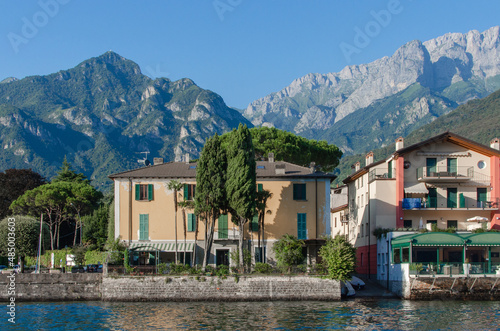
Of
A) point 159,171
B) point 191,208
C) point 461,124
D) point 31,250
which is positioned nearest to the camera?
point 191,208

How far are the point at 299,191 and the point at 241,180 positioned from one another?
7.02 meters

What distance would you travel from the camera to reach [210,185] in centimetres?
4822

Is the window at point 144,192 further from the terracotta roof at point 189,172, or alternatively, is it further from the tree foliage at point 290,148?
the tree foliage at point 290,148

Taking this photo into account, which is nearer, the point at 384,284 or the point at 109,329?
the point at 109,329

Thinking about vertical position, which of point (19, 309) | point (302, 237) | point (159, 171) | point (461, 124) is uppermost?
point (461, 124)

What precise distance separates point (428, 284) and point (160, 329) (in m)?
21.6

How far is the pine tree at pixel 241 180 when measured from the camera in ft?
156

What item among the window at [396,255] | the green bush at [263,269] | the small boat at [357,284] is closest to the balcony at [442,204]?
the window at [396,255]

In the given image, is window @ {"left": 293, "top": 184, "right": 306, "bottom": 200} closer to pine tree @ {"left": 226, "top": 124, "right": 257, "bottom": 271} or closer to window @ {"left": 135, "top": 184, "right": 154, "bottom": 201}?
pine tree @ {"left": 226, "top": 124, "right": 257, "bottom": 271}

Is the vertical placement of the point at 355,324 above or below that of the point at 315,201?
below

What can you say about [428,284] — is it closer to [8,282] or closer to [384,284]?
[384,284]

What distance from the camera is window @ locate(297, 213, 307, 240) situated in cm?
5197

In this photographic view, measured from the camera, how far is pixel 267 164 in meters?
56.5

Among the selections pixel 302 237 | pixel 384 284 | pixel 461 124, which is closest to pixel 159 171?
pixel 302 237
